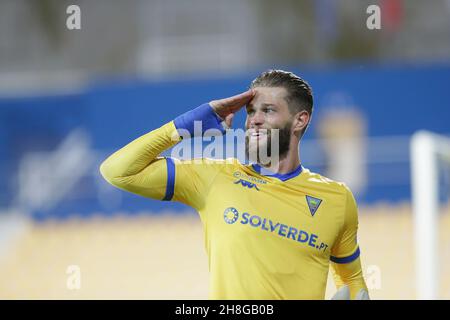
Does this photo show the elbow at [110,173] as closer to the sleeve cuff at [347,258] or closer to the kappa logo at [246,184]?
the kappa logo at [246,184]

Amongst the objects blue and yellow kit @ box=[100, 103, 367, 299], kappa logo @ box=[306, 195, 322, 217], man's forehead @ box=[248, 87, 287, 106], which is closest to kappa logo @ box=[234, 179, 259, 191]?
blue and yellow kit @ box=[100, 103, 367, 299]

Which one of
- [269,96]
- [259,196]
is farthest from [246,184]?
[269,96]

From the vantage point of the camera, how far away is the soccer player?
369 centimetres

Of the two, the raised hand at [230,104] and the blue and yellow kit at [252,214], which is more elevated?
the raised hand at [230,104]

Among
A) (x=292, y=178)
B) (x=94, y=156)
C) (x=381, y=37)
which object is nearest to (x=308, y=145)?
(x=94, y=156)

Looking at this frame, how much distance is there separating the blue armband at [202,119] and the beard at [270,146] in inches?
6.7

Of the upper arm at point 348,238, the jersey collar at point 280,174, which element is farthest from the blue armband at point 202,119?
the upper arm at point 348,238

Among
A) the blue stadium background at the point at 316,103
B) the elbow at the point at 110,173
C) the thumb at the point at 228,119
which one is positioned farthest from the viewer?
the blue stadium background at the point at 316,103

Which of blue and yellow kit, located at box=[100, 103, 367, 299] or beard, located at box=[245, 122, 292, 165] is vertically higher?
beard, located at box=[245, 122, 292, 165]

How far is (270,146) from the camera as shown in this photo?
12.6ft

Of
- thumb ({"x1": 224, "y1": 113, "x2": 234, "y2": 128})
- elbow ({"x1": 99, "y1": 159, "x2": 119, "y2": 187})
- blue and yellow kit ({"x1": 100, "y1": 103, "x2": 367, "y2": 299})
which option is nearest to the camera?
blue and yellow kit ({"x1": 100, "y1": 103, "x2": 367, "y2": 299})

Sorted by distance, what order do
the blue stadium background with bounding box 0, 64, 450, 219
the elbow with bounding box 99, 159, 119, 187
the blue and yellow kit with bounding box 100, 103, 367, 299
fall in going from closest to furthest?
the blue and yellow kit with bounding box 100, 103, 367, 299, the elbow with bounding box 99, 159, 119, 187, the blue stadium background with bounding box 0, 64, 450, 219

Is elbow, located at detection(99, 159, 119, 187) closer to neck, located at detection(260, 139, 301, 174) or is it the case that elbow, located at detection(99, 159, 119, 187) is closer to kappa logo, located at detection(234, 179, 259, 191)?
kappa logo, located at detection(234, 179, 259, 191)

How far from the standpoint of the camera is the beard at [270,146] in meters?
3.79
